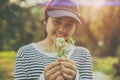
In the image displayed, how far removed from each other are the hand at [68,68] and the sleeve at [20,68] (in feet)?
0.80

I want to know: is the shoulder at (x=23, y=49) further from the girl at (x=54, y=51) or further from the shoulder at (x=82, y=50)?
the shoulder at (x=82, y=50)

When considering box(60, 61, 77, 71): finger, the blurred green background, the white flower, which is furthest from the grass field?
the white flower

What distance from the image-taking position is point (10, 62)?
1789mm

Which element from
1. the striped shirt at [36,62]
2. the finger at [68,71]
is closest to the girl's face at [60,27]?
the striped shirt at [36,62]

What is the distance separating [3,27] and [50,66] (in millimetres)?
449

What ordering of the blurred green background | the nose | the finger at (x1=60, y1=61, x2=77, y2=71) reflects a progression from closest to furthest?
1. the finger at (x1=60, y1=61, x2=77, y2=71)
2. the nose
3. the blurred green background

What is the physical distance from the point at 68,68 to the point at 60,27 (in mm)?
256

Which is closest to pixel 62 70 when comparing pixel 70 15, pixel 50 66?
pixel 50 66

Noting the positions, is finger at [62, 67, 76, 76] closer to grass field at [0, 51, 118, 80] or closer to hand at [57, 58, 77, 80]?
hand at [57, 58, 77, 80]

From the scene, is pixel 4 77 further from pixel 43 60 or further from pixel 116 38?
pixel 116 38

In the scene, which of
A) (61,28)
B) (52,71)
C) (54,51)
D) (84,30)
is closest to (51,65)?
(52,71)

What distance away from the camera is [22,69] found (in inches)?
67.1

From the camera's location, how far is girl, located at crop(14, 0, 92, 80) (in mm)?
1697

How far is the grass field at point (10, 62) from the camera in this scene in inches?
70.7
